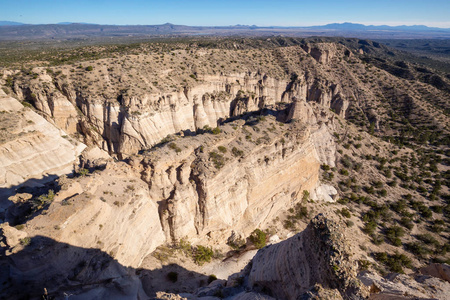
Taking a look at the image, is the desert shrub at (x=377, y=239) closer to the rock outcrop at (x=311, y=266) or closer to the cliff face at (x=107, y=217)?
the rock outcrop at (x=311, y=266)

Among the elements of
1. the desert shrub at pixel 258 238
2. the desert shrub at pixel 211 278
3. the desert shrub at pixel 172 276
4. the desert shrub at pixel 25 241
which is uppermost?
the desert shrub at pixel 25 241

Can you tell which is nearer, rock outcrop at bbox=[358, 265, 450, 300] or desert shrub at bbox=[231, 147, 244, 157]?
rock outcrop at bbox=[358, 265, 450, 300]

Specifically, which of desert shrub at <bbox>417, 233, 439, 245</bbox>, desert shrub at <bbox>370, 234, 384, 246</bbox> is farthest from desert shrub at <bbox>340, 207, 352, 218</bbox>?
desert shrub at <bbox>417, 233, 439, 245</bbox>

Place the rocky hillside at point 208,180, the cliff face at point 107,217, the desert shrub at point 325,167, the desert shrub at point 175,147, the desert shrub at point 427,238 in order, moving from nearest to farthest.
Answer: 1. the cliff face at point 107,217
2. the rocky hillside at point 208,180
3. the desert shrub at point 175,147
4. the desert shrub at point 427,238
5. the desert shrub at point 325,167

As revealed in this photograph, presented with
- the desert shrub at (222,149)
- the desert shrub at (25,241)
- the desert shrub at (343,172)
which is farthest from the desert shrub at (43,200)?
the desert shrub at (343,172)

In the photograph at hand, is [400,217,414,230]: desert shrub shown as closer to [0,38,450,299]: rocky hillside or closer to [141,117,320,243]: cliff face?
[0,38,450,299]: rocky hillside
